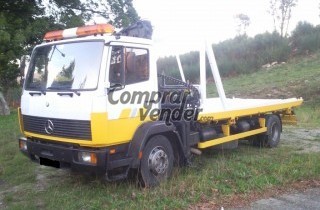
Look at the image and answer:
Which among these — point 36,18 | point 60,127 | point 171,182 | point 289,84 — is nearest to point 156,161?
point 171,182

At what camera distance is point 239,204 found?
18.0 feet

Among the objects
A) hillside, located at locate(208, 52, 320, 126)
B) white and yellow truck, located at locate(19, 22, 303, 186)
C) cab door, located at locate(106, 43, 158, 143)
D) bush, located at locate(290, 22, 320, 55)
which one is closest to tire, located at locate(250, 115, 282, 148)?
white and yellow truck, located at locate(19, 22, 303, 186)

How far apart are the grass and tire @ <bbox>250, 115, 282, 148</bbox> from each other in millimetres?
233

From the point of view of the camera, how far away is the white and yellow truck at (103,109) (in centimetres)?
535

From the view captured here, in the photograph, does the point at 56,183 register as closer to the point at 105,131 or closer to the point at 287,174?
the point at 105,131

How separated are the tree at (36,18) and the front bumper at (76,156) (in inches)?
222

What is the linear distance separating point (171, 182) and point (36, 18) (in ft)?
31.2

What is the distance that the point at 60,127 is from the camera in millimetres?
5602

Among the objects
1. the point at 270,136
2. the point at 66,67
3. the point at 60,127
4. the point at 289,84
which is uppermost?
the point at 66,67

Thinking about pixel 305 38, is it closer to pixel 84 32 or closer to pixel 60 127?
pixel 84 32

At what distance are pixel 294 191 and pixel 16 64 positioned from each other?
387 inches

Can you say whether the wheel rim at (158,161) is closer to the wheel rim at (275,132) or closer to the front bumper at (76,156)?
the front bumper at (76,156)

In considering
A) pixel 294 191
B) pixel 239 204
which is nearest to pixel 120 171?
pixel 239 204

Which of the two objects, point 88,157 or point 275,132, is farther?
point 275,132
